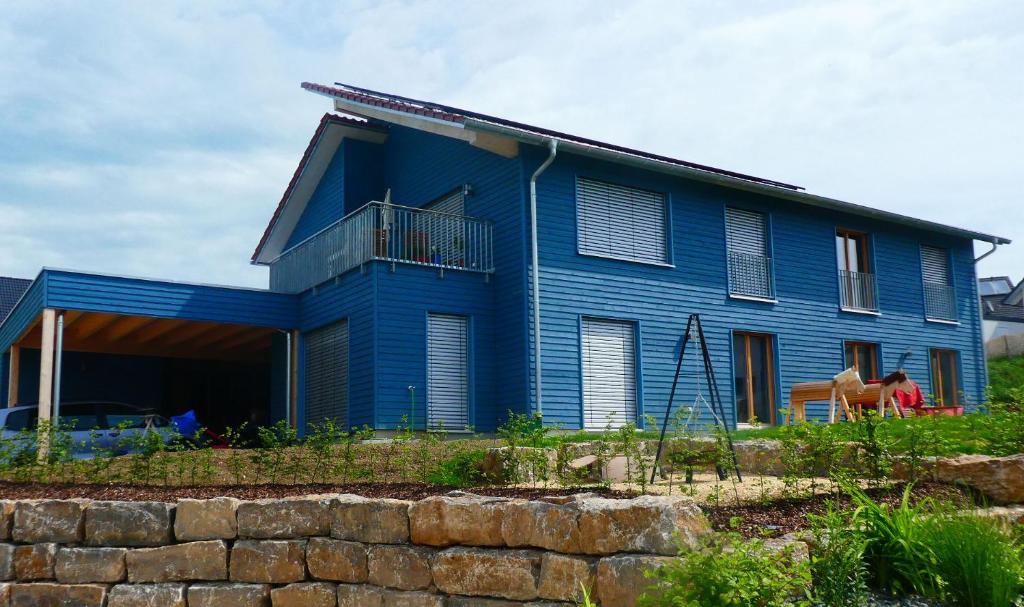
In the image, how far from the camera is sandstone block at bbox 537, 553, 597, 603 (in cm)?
504

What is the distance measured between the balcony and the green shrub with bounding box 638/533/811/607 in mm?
10126

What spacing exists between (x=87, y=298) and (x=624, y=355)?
8283 millimetres

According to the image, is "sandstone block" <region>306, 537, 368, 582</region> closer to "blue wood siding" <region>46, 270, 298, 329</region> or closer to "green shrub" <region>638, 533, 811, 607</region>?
"green shrub" <region>638, 533, 811, 607</region>

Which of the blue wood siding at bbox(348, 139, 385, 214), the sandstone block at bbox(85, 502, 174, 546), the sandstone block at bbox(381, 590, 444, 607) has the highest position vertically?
the blue wood siding at bbox(348, 139, 385, 214)

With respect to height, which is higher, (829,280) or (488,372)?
(829,280)

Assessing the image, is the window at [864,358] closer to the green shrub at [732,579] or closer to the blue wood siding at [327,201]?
the blue wood siding at [327,201]

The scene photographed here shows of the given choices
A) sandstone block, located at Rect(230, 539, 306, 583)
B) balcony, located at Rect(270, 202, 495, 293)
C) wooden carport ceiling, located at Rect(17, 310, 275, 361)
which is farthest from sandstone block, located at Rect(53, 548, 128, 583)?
wooden carport ceiling, located at Rect(17, 310, 275, 361)

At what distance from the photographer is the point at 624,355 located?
15.5 metres

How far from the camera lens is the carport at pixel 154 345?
1461 cm

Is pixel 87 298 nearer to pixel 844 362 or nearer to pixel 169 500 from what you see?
pixel 169 500

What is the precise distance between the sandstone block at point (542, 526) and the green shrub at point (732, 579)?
564 millimetres

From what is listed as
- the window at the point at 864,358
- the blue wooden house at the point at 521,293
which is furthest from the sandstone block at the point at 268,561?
the window at the point at 864,358

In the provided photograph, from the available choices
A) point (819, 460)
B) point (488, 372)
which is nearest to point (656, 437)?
point (819, 460)

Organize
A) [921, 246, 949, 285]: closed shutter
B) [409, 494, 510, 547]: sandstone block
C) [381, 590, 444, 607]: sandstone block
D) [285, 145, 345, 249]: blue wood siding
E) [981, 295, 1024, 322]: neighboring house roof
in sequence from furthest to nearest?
[981, 295, 1024, 322]: neighboring house roof, [921, 246, 949, 285]: closed shutter, [285, 145, 345, 249]: blue wood siding, [381, 590, 444, 607]: sandstone block, [409, 494, 510, 547]: sandstone block
